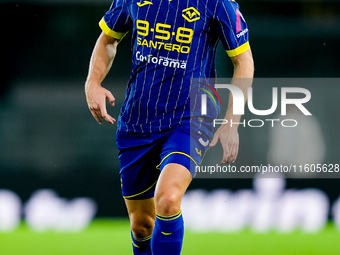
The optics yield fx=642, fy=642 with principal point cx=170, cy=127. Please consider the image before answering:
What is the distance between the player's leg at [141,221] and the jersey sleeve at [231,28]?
0.98 m

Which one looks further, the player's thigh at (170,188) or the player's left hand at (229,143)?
the player's left hand at (229,143)

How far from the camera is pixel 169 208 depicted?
3037mm

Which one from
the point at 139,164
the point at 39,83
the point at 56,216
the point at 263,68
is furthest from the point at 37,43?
the point at 139,164

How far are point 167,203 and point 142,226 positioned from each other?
725 millimetres

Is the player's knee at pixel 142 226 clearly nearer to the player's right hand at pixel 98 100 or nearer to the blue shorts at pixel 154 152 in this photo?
the blue shorts at pixel 154 152

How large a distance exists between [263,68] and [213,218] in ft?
5.02

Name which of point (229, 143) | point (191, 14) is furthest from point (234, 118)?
point (191, 14)

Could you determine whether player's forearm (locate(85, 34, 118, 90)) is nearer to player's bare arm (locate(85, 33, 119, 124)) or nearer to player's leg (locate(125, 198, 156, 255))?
player's bare arm (locate(85, 33, 119, 124))

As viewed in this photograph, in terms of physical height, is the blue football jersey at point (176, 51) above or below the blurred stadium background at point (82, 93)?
above

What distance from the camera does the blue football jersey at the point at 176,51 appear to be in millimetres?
3342

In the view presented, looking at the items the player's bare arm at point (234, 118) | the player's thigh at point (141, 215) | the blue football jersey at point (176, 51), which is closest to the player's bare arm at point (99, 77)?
the blue football jersey at point (176, 51)

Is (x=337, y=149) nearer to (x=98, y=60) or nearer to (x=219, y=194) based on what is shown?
(x=219, y=194)

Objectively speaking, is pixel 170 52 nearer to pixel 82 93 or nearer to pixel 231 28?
pixel 231 28

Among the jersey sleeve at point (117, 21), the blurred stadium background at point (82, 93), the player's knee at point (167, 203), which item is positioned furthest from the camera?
the blurred stadium background at point (82, 93)
